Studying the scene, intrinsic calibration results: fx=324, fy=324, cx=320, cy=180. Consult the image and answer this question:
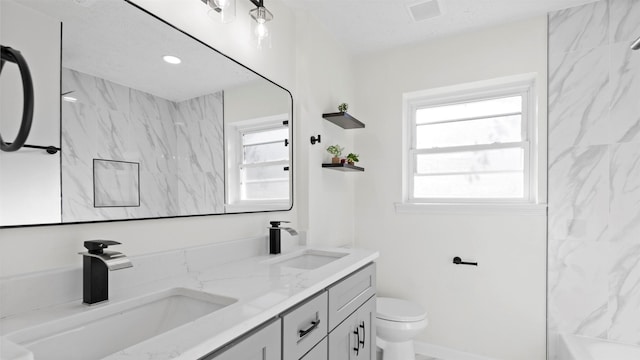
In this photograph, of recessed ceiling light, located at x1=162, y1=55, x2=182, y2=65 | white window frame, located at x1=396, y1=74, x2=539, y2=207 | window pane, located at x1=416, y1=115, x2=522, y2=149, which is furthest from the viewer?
window pane, located at x1=416, y1=115, x2=522, y2=149

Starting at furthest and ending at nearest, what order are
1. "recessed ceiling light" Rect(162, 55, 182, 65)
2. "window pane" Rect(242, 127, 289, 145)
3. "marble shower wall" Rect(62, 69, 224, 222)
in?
"window pane" Rect(242, 127, 289, 145) → "recessed ceiling light" Rect(162, 55, 182, 65) → "marble shower wall" Rect(62, 69, 224, 222)

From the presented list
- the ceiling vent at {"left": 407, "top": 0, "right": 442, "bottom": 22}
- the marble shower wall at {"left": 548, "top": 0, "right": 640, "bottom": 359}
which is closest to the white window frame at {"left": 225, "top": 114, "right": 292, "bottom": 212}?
the ceiling vent at {"left": 407, "top": 0, "right": 442, "bottom": 22}

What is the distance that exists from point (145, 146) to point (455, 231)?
220 cm

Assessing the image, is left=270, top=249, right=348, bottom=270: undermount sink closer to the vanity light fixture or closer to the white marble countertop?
the white marble countertop

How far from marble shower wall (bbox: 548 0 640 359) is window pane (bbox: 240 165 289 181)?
71.8 inches

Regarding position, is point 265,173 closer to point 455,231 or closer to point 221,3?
point 221,3

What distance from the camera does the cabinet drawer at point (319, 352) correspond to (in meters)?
1.17

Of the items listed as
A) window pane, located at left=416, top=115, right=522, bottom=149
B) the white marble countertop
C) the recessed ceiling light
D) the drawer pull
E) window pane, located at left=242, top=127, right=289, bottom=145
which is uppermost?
the recessed ceiling light

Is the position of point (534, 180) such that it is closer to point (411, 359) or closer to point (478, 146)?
point (478, 146)

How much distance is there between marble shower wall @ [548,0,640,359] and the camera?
2.02m

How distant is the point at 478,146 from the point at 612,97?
827 millimetres

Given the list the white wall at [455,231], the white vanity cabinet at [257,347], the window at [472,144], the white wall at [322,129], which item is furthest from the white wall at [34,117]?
the window at [472,144]

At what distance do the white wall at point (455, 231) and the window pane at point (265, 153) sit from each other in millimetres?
1069

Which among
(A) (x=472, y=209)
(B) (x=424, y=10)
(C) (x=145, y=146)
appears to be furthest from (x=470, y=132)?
(C) (x=145, y=146)
